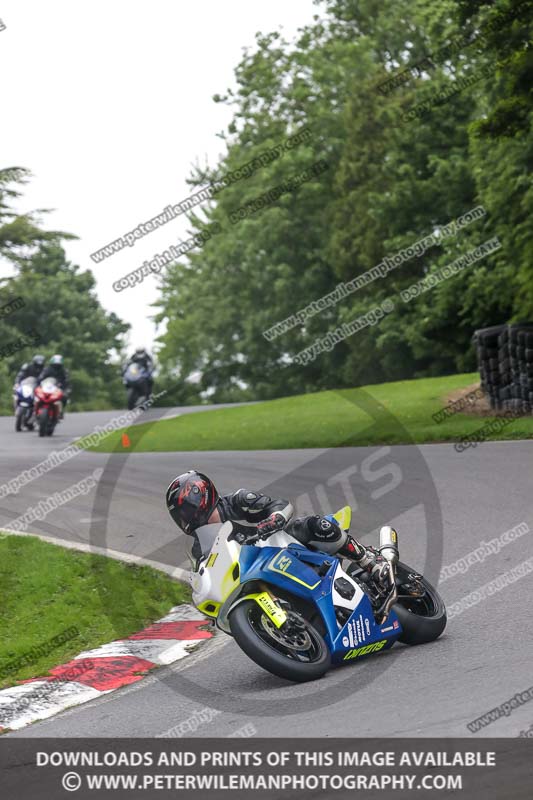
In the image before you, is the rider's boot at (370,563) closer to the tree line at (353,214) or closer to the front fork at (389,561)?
the front fork at (389,561)

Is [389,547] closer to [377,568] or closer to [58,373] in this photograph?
[377,568]

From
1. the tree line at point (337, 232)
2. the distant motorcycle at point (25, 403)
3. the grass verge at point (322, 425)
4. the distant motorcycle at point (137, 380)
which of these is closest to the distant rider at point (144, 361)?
the distant motorcycle at point (137, 380)

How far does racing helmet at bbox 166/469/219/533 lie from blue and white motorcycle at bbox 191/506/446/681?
7.4 inches

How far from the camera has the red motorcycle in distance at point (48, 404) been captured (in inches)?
1054

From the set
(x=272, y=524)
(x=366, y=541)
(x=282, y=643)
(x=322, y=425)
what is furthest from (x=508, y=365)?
(x=282, y=643)

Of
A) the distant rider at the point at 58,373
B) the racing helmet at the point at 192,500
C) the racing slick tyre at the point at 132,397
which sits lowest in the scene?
the racing slick tyre at the point at 132,397

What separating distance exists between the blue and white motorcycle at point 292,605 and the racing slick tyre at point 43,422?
20.9 metres

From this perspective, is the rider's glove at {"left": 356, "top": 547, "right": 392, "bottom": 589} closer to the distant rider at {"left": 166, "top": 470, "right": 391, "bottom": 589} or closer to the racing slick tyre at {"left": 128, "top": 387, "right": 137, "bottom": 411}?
the distant rider at {"left": 166, "top": 470, "right": 391, "bottom": 589}

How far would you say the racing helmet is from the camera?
23.6 ft

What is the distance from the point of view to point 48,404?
2734 centimetres

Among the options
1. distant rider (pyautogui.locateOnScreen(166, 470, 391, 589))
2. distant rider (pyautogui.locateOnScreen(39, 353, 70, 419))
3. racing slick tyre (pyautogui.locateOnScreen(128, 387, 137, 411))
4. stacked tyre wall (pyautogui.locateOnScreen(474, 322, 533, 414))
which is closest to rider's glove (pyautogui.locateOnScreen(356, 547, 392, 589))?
distant rider (pyautogui.locateOnScreen(166, 470, 391, 589))

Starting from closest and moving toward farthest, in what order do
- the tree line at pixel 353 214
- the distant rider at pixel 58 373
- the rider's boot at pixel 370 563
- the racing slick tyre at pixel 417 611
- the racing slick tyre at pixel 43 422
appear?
the rider's boot at pixel 370 563, the racing slick tyre at pixel 417 611, the distant rider at pixel 58 373, the racing slick tyre at pixel 43 422, the tree line at pixel 353 214

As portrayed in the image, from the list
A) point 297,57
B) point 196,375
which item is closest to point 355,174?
point 297,57
